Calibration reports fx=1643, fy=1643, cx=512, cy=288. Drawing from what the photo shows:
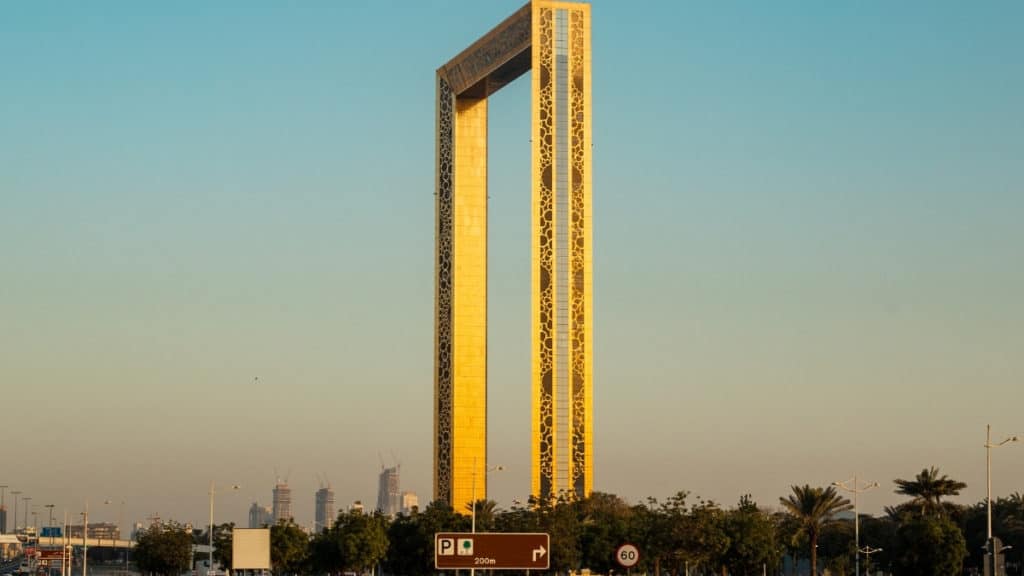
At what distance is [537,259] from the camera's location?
120 m

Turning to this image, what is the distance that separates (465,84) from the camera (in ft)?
440

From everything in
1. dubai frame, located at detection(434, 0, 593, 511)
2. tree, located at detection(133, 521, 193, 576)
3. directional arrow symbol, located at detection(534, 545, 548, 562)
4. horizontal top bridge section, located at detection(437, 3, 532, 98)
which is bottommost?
tree, located at detection(133, 521, 193, 576)

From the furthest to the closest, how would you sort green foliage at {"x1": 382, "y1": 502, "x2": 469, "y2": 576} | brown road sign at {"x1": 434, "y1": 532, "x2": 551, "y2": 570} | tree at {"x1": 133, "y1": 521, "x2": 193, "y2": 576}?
tree at {"x1": 133, "y1": 521, "x2": 193, "y2": 576} → green foliage at {"x1": 382, "y1": 502, "x2": 469, "y2": 576} → brown road sign at {"x1": 434, "y1": 532, "x2": 551, "y2": 570}

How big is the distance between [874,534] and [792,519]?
15117 millimetres

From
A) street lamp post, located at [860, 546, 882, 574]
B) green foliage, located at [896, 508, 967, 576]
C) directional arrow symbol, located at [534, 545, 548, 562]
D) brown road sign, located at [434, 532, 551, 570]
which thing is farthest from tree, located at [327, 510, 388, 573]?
directional arrow symbol, located at [534, 545, 548, 562]

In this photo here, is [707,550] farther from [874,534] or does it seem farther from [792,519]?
[874,534]

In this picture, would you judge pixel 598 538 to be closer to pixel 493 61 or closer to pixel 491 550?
pixel 491 550

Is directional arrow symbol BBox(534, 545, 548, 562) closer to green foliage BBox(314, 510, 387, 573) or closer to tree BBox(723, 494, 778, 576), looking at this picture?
tree BBox(723, 494, 778, 576)

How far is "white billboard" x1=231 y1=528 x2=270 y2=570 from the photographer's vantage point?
105 meters

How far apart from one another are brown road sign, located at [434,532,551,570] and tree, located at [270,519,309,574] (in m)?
63.1

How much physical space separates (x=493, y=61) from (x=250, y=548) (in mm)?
Result: 44898

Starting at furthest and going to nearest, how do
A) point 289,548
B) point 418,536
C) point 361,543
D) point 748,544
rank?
1. point 289,548
2. point 361,543
3. point 418,536
4. point 748,544

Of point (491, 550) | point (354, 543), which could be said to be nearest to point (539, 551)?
point (491, 550)

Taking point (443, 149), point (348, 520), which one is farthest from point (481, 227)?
point (348, 520)
